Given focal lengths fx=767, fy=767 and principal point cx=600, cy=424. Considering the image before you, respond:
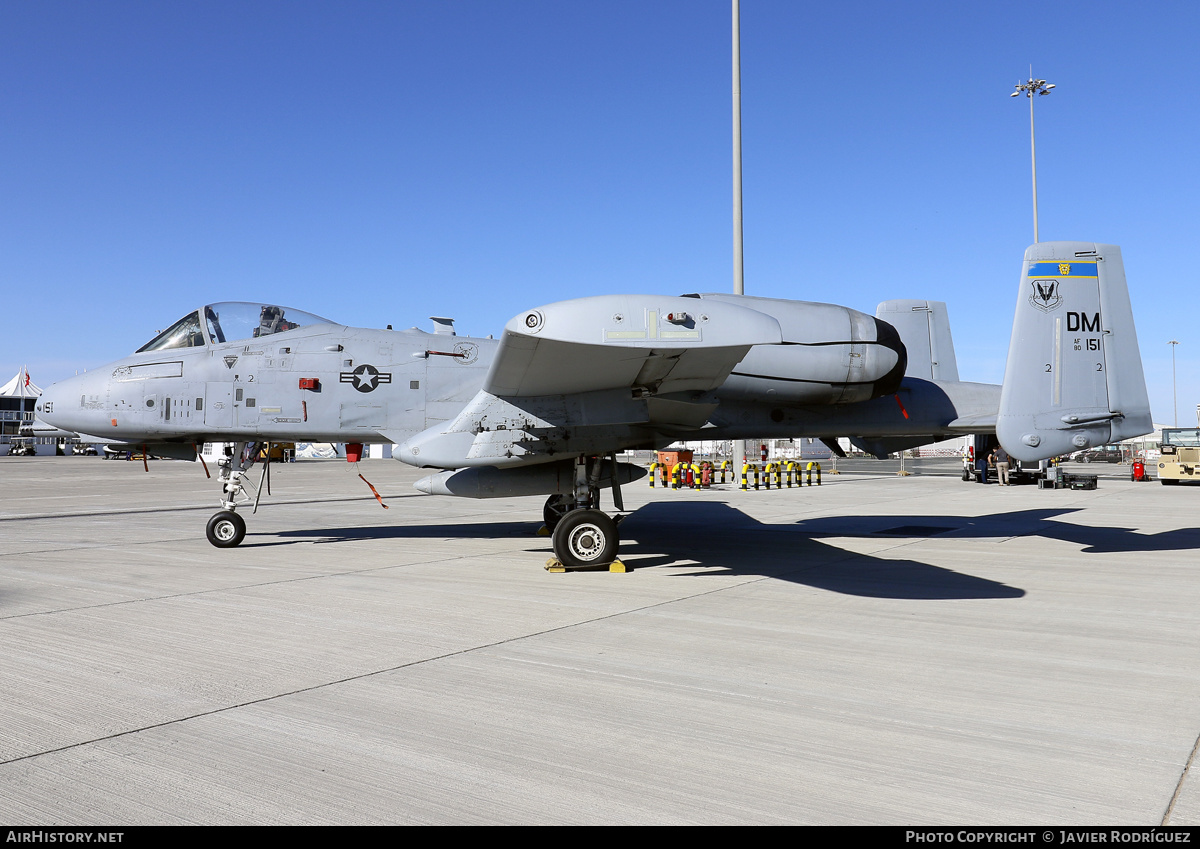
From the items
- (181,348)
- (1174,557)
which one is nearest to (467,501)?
(181,348)

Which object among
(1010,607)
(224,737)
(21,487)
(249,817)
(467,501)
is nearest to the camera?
(249,817)

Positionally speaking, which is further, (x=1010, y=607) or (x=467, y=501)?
(x=467, y=501)

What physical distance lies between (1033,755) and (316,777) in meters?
3.09

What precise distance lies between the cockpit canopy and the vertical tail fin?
946 cm

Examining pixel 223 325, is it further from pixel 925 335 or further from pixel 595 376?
pixel 925 335

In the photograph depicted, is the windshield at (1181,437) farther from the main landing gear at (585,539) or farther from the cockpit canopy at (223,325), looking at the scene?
the cockpit canopy at (223,325)

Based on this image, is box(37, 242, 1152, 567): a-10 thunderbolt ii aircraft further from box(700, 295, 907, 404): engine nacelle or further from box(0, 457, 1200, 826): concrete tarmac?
box(0, 457, 1200, 826): concrete tarmac

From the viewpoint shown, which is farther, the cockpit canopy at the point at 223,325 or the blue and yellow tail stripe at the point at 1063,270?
the cockpit canopy at the point at 223,325

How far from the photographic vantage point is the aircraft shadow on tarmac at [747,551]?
7777mm

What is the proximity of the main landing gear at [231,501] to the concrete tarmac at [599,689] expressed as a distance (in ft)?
2.16

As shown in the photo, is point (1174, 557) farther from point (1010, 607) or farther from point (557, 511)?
point (557, 511)

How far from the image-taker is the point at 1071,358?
9.17 metres

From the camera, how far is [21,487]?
2506cm

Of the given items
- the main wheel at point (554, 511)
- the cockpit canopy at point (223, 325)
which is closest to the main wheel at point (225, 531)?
the cockpit canopy at point (223, 325)
